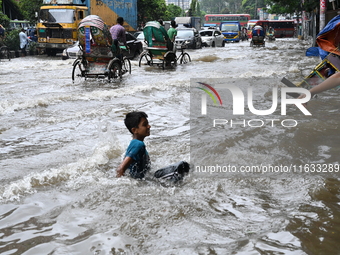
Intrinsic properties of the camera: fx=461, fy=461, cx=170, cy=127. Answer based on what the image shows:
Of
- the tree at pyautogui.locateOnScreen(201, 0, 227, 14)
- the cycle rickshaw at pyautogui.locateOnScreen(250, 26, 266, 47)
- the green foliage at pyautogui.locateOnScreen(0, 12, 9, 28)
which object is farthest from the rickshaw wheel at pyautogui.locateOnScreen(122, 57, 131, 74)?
the tree at pyautogui.locateOnScreen(201, 0, 227, 14)

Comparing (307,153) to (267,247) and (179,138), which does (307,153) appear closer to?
(179,138)

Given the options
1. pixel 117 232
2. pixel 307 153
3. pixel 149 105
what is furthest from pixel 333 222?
pixel 149 105

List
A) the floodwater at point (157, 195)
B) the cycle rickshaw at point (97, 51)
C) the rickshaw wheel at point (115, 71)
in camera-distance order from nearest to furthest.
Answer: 1. the floodwater at point (157, 195)
2. the cycle rickshaw at point (97, 51)
3. the rickshaw wheel at point (115, 71)

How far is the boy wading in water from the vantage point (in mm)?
4422

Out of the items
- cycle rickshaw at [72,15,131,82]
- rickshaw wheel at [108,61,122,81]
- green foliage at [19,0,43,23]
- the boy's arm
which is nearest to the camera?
the boy's arm

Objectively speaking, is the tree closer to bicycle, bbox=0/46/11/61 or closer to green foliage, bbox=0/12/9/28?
green foliage, bbox=0/12/9/28

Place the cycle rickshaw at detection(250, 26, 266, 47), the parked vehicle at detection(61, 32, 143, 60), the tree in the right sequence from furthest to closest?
the tree
the cycle rickshaw at detection(250, 26, 266, 47)
the parked vehicle at detection(61, 32, 143, 60)

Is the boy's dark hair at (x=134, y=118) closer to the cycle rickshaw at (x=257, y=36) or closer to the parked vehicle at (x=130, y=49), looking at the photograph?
the parked vehicle at (x=130, y=49)

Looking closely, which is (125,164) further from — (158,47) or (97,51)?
(158,47)

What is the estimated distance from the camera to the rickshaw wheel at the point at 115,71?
1264 centimetres

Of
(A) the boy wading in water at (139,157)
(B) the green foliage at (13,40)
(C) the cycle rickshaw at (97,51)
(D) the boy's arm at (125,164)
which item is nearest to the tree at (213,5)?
(B) the green foliage at (13,40)

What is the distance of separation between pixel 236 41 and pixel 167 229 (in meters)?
43.6

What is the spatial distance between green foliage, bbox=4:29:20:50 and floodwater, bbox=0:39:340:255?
1807 cm

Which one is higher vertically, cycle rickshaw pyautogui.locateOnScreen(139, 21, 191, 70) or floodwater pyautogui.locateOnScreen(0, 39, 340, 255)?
cycle rickshaw pyautogui.locateOnScreen(139, 21, 191, 70)
